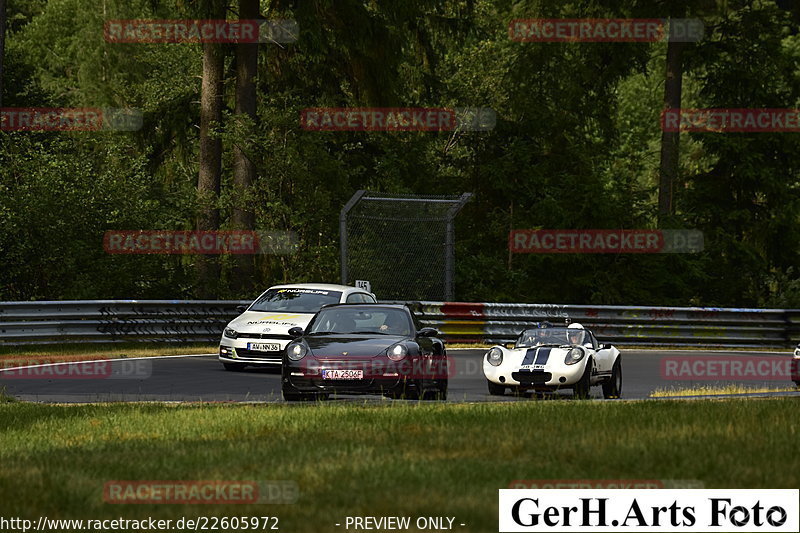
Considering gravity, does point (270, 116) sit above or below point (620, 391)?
above

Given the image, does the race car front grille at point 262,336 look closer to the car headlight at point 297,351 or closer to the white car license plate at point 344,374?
the car headlight at point 297,351

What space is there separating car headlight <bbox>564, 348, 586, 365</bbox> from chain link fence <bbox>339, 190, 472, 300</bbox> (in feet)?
35.4

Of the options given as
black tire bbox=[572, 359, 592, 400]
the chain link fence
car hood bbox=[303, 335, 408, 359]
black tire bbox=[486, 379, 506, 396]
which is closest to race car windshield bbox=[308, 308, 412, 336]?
car hood bbox=[303, 335, 408, 359]

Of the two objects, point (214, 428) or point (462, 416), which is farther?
point (462, 416)

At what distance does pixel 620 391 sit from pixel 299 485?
11.3 m

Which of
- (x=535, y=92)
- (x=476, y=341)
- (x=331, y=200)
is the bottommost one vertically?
(x=476, y=341)

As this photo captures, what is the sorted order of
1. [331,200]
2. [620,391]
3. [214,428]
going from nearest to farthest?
[214,428] → [620,391] → [331,200]

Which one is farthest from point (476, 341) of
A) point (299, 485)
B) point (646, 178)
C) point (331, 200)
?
point (646, 178)

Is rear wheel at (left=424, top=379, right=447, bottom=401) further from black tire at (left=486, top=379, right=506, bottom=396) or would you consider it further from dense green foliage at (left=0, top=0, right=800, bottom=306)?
dense green foliage at (left=0, top=0, right=800, bottom=306)

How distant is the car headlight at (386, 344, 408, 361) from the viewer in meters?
16.6

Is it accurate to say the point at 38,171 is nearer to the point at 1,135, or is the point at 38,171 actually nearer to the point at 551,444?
the point at 1,135

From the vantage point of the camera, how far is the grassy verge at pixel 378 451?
28.8ft

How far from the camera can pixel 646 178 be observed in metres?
62.6

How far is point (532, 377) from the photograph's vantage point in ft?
61.0
